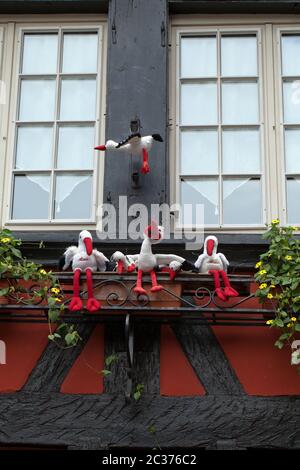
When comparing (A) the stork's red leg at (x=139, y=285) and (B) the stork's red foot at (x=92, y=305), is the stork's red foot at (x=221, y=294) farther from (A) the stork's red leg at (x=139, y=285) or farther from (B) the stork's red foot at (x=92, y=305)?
(B) the stork's red foot at (x=92, y=305)

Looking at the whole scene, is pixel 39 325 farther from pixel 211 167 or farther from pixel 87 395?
pixel 211 167

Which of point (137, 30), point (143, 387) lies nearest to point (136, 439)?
point (143, 387)

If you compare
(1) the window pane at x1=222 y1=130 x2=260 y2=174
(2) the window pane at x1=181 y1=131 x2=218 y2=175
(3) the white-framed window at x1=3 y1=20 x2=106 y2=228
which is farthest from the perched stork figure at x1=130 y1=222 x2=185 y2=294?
(1) the window pane at x1=222 y1=130 x2=260 y2=174

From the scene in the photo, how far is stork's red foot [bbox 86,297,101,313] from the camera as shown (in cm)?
575

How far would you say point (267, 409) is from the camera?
5.83m

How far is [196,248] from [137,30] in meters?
1.81

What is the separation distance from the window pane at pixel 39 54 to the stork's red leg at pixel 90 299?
201 cm

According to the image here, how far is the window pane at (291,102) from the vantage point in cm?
693

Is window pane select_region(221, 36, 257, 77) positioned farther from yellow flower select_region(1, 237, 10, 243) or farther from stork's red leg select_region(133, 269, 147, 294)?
yellow flower select_region(1, 237, 10, 243)

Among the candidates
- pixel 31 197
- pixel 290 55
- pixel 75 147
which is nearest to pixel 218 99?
pixel 290 55

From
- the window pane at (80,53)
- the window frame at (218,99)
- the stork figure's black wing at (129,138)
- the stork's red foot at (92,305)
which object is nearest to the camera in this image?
the stork's red foot at (92,305)

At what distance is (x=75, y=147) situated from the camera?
22.7 ft

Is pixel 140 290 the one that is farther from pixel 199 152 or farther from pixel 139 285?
pixel 199 152

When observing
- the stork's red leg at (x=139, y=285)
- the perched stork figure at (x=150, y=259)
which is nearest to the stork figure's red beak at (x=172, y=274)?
the perched stork figure at (x=150, y=259)
